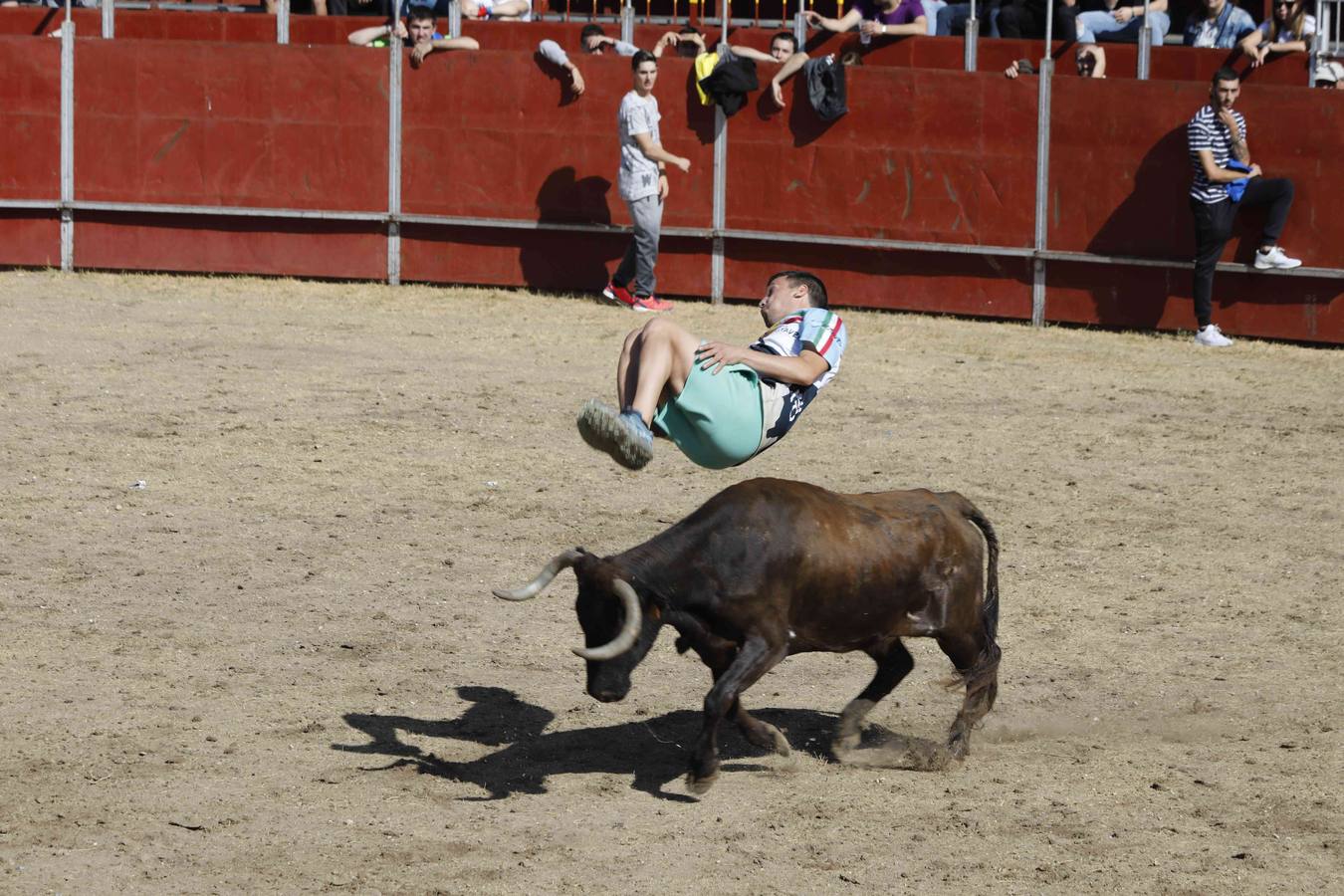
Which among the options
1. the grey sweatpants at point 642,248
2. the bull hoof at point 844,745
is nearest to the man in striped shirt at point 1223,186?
the grey sweatpants at point 642,248

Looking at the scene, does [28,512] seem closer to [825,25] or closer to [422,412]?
[422,412]

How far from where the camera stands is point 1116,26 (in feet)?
54.1

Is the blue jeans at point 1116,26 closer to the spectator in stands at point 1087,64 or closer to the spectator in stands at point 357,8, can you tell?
the spectator in stands at point 1087,64

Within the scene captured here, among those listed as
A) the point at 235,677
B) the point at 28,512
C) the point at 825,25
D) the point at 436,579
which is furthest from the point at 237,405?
the point at 825,25

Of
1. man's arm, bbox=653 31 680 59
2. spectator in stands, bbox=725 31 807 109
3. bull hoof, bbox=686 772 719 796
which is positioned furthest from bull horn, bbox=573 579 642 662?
man's arm, bbox=653 31 680 59

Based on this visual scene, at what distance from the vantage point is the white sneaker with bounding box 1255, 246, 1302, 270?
581 inches

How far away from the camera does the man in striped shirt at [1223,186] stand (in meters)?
14.4

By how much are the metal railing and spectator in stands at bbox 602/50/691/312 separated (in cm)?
66

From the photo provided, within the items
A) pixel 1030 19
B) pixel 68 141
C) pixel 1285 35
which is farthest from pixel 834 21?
pixel 68 141

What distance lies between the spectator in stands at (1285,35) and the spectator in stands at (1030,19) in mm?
1534

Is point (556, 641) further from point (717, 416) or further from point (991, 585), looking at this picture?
point (991, 585)

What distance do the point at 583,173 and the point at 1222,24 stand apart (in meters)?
5.30

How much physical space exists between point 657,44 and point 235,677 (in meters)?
10.1

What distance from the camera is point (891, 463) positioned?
11141 millimetres
